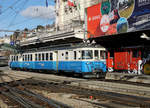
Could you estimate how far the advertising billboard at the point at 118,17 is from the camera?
687 inches

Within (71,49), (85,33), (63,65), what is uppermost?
(85,33)

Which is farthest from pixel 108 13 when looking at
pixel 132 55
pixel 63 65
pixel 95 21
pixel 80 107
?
pixel 80 107

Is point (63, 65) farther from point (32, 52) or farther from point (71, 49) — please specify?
point (32, 52)

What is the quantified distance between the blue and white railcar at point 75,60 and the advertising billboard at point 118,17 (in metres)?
2.53

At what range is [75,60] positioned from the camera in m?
19.2

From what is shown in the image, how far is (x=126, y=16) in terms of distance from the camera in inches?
747

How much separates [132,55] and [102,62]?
340 cm

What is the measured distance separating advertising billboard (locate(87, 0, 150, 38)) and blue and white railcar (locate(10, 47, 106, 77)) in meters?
2.53

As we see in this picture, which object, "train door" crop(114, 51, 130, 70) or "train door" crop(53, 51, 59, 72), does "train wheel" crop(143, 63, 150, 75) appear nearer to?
"train door" crop(114, 51, 130, 70)

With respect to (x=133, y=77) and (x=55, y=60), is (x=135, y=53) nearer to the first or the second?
(x=133, y=77)

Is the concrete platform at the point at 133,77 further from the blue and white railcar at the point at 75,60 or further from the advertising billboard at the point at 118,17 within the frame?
the advertising billboard at the point at 118,17

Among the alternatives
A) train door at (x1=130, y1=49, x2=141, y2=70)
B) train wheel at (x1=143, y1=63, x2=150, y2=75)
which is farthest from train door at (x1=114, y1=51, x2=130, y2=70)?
train wheel at (x1=143, y1=63, x2=150, y2=75)

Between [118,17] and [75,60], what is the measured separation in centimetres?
520

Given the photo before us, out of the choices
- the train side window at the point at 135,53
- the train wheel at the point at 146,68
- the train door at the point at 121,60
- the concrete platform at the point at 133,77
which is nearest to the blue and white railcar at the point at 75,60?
the concrete platform at the point at 133,77
